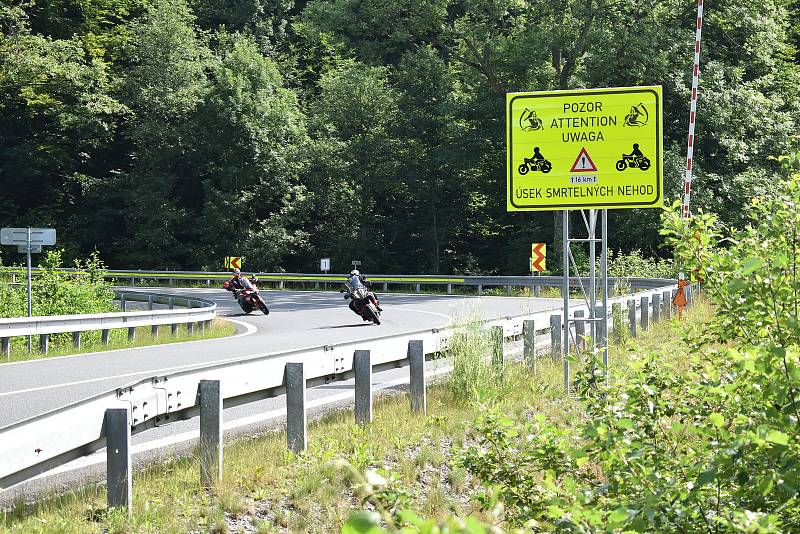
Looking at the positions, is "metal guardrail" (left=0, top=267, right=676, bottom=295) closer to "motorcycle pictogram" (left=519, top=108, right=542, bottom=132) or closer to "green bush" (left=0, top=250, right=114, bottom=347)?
"green bush" (left=0, top=250, right=114, bottom=347)

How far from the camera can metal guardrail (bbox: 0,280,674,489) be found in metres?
5.18

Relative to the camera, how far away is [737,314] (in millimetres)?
4852

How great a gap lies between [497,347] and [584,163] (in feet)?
7.78

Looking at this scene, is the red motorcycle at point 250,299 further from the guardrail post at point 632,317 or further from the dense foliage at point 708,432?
the dense foliage at point 708,432

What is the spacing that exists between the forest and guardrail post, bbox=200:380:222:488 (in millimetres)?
34788

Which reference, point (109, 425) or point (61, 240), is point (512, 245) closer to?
point (61, 240)

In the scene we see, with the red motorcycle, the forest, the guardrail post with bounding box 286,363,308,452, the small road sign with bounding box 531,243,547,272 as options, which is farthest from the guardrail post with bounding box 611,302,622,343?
the forest

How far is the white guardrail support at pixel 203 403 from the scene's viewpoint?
5285 mm

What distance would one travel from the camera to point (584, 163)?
37.7 feet

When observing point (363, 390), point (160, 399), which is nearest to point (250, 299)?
point (363, 390)

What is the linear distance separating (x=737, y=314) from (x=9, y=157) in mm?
56870

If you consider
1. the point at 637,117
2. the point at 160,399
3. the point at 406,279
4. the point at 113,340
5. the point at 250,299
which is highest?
the point at 637,117

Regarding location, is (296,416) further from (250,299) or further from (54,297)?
(250,299)

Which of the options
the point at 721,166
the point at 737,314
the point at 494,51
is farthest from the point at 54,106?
the point at 737,314
